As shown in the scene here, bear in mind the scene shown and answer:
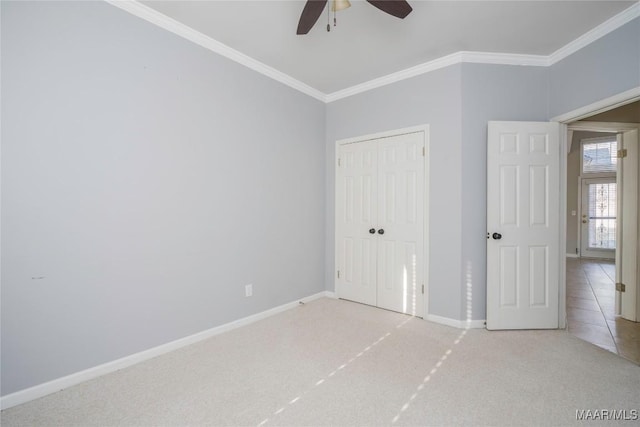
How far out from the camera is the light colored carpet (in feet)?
5.39

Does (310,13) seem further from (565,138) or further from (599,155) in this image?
(599,155)

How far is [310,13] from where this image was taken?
1942 millimetres

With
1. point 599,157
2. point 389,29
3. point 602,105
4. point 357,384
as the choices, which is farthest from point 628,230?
point 599,157

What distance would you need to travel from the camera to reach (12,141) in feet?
5.64

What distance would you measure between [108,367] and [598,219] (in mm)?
9973

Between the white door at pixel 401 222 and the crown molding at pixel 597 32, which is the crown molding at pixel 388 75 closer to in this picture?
the crown molding at pixel 597 32

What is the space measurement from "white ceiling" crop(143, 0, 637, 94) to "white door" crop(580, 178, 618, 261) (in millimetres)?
6252

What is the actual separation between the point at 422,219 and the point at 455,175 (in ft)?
1.92

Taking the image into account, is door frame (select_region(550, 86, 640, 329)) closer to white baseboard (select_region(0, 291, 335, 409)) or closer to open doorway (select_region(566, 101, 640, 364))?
open doorway (select_region(566, 101, 640, 364))

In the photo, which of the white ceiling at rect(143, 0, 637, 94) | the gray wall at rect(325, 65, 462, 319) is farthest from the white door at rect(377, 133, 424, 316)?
the white ceiling at rect(143, 0, 637, 94)

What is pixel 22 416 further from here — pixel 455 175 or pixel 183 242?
pixel 455 175

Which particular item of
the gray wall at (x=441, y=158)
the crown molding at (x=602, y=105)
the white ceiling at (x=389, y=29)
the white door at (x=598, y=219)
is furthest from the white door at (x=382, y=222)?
the white door at (x=598, y=219)

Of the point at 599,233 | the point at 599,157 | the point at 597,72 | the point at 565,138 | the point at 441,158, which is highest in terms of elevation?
the point at 599,157

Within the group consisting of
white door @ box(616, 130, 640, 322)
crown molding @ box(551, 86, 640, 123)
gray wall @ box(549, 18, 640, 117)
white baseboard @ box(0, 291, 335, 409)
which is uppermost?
gray wall @ box(549, 18, 640, 117)
